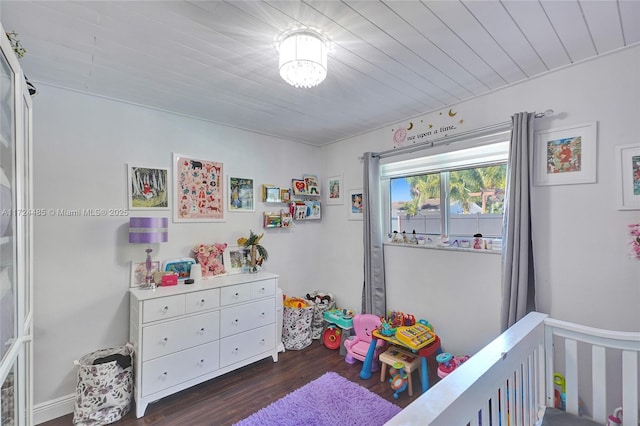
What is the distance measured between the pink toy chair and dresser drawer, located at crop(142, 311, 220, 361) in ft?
4.00

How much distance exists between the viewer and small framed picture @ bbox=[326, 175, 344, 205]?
332 cm

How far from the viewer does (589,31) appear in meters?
1.43

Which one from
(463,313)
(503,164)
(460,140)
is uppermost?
(460,140)

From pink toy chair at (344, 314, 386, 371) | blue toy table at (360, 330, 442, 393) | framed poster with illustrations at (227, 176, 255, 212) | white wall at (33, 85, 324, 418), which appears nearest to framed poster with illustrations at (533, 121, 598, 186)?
blue toy table at (360, 330, 442, 393)

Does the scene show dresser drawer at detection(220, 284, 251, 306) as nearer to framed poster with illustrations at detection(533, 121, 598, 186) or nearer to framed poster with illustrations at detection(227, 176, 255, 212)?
framed poster with illustrations at detection(227, 176, 255, 212)

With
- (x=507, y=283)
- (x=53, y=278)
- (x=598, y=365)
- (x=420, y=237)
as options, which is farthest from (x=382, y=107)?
(x=53, y=278)

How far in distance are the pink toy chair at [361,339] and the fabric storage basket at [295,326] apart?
0.46 m

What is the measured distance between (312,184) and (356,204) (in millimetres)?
652

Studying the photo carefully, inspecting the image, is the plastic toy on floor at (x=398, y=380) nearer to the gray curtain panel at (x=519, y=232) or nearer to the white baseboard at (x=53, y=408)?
the gray curtain panel at (x=519, y=232)

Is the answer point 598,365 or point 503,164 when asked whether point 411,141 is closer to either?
point 503,164

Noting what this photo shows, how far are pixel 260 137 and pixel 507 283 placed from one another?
8.60 ft

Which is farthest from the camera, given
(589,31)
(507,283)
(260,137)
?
(260,137)

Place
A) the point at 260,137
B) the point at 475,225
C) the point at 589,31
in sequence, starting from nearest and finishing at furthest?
the point at 589,31, the point at 475,225, the point at 260,137

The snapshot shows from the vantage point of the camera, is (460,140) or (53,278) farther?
(460,140)
